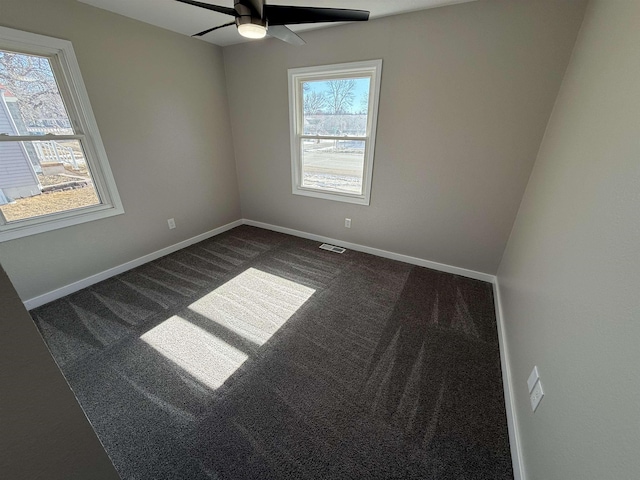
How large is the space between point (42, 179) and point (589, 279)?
3.73 meters

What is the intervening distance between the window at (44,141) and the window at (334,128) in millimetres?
2020

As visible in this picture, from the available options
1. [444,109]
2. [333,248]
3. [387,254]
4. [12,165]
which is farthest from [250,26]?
[387,254]

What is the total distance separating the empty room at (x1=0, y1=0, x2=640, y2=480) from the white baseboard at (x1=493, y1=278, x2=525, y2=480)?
17 mm

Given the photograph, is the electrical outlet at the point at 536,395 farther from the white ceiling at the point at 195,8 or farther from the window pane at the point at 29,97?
the window pane at the point at 29,97

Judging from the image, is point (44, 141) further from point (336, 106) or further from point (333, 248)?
point (333, 248)

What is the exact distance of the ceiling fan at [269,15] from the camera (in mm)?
1398

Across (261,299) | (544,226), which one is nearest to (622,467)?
(544,226)

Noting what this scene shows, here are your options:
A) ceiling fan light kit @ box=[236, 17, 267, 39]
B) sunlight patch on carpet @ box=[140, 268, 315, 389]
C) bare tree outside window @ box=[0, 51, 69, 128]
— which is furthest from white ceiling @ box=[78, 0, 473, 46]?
sunlight patch on carpet @ box=[140, 268, 315, 389]

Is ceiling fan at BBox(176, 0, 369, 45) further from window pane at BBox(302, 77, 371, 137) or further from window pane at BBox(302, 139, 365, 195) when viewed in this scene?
window pane at BBox(302, 139, 365, 195)

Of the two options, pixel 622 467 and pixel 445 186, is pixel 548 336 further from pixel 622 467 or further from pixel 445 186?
pixel 445 186

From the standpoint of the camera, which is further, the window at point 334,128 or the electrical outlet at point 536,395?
the window at point 334,128

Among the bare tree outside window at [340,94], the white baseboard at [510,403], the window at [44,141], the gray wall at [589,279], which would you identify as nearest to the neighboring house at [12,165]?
the window at [44,141]

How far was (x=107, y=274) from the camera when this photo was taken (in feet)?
8.56

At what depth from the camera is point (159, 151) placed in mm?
2816
